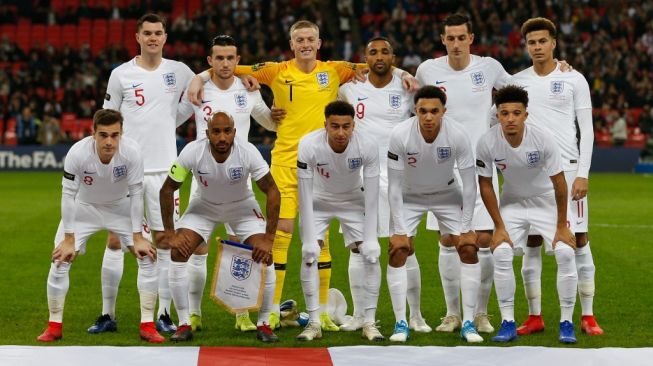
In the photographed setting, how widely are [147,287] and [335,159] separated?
182 centimetres

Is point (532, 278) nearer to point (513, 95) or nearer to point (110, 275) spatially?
point (513, 95)

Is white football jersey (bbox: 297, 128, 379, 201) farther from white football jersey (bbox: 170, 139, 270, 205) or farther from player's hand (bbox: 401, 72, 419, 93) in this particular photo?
player's hand (bbox: 401, 72, 419, 93)

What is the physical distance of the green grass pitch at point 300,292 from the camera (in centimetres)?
918

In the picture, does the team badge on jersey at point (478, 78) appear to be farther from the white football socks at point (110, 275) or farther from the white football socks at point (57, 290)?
the white football socks at point (57, 290)

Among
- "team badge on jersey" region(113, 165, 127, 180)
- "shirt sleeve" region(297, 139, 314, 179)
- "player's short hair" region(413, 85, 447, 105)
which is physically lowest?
"team badge on jersey" region(113, 165, 127, 180)

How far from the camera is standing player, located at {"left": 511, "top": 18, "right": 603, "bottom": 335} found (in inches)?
371

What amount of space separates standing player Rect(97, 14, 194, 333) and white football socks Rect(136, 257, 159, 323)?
0.38 metres

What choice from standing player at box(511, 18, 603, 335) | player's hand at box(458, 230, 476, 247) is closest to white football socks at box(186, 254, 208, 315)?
player's hand at box(458, 230, 476, 247)

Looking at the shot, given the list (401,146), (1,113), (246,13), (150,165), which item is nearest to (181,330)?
(150,165)

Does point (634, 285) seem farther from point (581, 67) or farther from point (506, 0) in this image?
point (506, 0)

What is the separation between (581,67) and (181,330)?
24.7 m

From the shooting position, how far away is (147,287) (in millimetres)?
9219

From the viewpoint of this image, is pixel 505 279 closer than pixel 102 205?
Yes

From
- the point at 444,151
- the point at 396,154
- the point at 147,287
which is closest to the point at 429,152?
the point at 444,151
